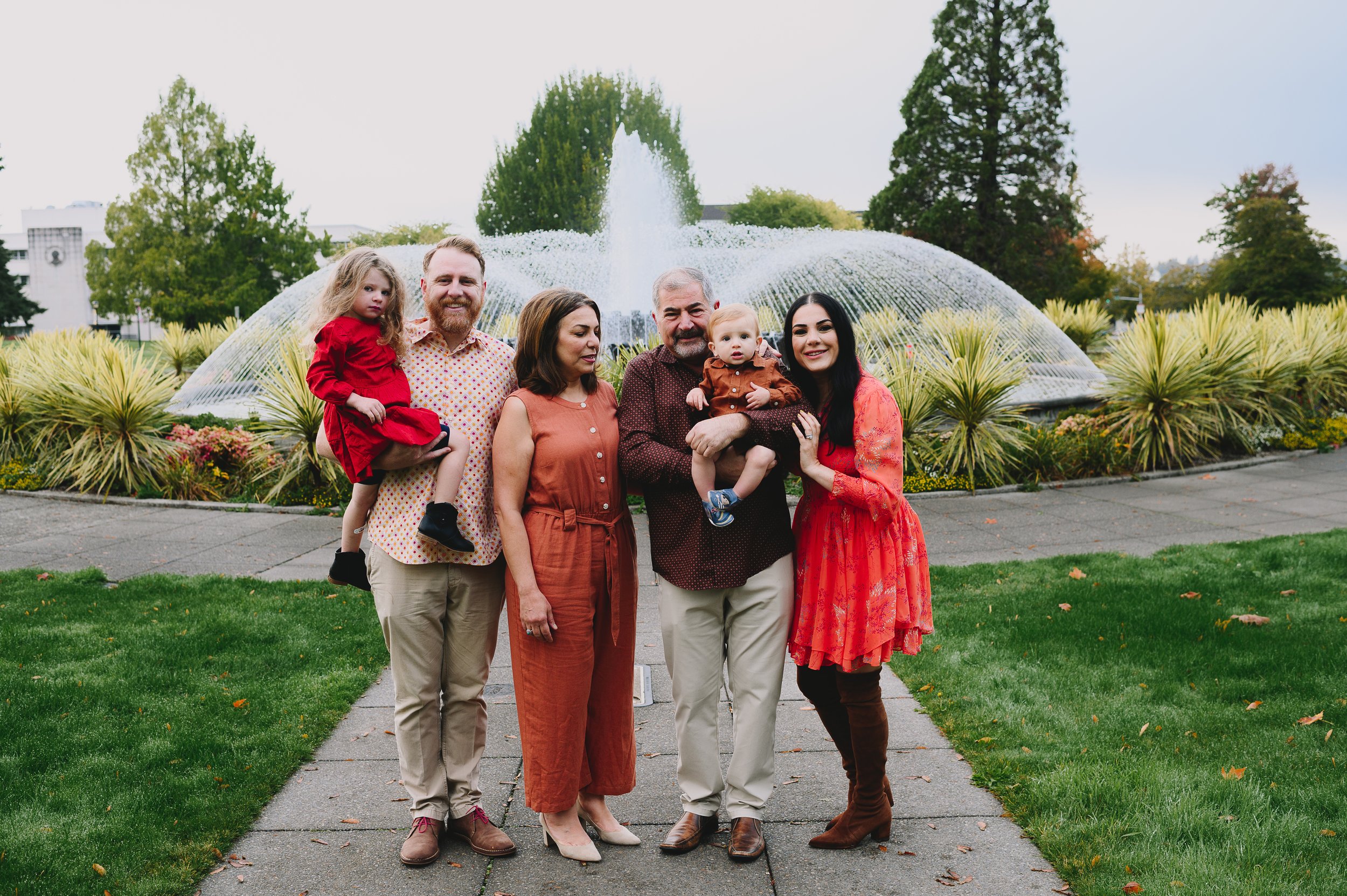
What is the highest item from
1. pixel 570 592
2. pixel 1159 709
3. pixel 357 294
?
pixel 357 294

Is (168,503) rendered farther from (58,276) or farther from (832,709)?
(58,276)

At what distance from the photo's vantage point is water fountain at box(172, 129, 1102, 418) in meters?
12.6

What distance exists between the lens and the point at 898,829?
10.5 ft

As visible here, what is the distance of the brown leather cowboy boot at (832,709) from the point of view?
10.2 ft

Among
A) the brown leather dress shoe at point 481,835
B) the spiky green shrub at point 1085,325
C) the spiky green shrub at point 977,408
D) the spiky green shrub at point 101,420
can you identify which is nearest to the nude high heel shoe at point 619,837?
the brown leather dress shoe at point 481,835

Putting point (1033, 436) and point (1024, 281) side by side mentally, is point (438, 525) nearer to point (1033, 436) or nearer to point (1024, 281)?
point (1033, 436)

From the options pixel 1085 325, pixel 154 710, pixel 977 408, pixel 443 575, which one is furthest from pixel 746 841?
pixel 1085 325

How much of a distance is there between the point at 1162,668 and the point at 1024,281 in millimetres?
25688

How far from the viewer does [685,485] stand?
9.76 feet

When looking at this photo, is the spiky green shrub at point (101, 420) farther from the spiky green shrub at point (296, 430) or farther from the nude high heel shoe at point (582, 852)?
the nude high heel shoe at point (582, 852)

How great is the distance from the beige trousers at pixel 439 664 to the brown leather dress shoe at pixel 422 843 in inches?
1.2

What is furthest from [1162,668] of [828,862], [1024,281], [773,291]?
[1024,281]

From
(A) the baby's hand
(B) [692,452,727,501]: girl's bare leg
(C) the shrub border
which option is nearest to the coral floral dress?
(B) [692,452,727,501]: girl's bare leg

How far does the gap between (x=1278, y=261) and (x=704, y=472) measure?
3735cm
